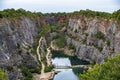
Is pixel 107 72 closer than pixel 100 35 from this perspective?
Yes

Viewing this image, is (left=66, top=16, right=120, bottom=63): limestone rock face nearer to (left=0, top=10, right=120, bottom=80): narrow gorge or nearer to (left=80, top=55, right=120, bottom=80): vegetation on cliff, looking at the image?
(left=0, top=10, right=120, bottom=80): narrow gorge

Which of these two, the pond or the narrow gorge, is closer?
the narrow gorge

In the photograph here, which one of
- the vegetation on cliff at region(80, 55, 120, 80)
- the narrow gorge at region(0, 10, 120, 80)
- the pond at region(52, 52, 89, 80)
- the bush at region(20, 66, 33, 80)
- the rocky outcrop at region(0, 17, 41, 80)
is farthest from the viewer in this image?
the pond at region(52, 52, 89, 80)

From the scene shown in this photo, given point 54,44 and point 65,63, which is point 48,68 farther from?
point 54,44

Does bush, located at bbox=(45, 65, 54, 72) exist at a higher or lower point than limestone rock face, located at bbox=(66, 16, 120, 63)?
lower

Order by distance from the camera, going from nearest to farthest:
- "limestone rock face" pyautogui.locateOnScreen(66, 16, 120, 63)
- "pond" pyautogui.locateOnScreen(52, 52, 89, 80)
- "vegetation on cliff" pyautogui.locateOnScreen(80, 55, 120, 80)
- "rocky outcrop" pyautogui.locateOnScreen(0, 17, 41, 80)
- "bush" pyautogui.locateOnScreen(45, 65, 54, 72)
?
"vegetation on cliff" pyautogui.locateOnScreen(80, 55, 120, 80) < "rocky outcrop" pyautogui.locateOnScreen(0, 17, 41, 80) < "pond" pyautogui.locateOnScreen(52, 52, 89, 80) < "bush" pyautogui.locateOnScreen(45, 65, 54, 72) < "limestone rock face" pyautogui.locateOnScreen(66, 16, 120, 63)

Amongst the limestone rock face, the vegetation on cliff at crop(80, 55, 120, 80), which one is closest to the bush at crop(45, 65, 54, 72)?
the limestone rock face

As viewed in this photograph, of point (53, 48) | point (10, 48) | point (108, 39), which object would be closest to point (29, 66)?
point (10, 48)

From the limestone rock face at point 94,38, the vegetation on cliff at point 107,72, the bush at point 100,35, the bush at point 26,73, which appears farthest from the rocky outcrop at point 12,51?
the vegetation on cliff at point 107,72

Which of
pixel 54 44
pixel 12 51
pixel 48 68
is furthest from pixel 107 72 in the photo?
pixel 54 44
